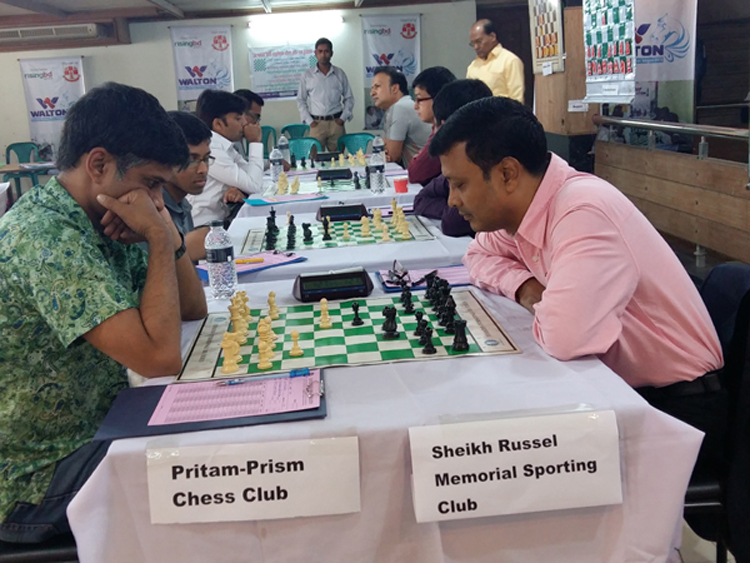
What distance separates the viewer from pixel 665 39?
4.57 m

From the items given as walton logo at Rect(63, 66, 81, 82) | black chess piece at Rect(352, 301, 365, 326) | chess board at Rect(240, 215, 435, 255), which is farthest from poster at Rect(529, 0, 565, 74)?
walton logo at Rect(63, 66, 81, 82)

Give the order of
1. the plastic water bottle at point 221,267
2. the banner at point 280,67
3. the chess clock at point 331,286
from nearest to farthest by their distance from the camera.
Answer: the chess clock at point 331,286
the plastic water bottle at point 221,267
the banner at point 280,67

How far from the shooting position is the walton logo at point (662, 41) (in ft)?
14.7

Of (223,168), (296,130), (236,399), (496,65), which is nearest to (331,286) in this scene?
(236,399)

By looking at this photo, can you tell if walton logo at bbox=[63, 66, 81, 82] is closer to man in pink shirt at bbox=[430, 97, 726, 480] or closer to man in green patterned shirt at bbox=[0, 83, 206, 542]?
man in green patterned shirt at bbox=[0, 83, 206, 542]

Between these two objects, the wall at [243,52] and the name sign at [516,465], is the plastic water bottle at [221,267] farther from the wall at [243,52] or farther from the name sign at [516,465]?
the wall at [243,52]

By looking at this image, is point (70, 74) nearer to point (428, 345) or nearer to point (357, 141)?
Answer: point (357, 141)

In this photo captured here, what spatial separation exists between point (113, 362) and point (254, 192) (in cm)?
271

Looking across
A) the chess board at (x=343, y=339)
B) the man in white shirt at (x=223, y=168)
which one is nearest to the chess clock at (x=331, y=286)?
the chess board at (x=343, y=339)

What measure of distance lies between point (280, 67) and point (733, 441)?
909 centimetres

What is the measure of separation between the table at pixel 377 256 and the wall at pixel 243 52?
753 centimetres

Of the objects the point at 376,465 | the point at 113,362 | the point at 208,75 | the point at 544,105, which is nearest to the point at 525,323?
the point at 376,465

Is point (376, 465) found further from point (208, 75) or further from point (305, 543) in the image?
point (208, 75)

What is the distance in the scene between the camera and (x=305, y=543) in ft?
3.84
